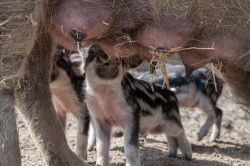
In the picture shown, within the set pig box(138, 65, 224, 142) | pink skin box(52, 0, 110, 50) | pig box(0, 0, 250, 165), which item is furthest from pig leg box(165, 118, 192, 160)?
pink skin box(52, 0, 110, 50)

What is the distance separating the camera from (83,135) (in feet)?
20.0

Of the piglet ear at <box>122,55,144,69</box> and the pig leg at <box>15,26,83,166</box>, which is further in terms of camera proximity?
the piglet ear at <box>122,55,144,69</box>

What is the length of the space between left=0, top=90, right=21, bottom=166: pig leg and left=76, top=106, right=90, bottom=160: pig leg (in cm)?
185

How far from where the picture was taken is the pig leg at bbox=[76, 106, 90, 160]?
602 centimetres

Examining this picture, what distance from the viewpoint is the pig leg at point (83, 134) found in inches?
237

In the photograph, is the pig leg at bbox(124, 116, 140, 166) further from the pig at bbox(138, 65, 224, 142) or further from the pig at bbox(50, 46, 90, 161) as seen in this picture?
the pig at bbox(138, 65, 224, 142)

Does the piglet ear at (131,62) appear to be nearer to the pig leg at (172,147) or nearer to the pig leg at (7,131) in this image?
the pig leg at (172,147)

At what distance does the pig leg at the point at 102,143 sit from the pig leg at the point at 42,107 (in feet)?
2.61

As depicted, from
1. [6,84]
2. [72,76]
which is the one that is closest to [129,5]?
→ [6,84]

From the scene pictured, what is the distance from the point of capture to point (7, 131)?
4.02 metres

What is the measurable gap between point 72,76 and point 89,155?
76 cm

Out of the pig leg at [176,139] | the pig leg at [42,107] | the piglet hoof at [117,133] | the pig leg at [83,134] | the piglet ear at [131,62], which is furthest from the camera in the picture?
the piglet hoof at [117,133]

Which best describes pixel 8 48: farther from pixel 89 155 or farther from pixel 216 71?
pixel 89 155

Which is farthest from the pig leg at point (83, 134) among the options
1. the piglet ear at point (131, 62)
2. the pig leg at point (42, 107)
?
the pig leg at point (42, 107)
